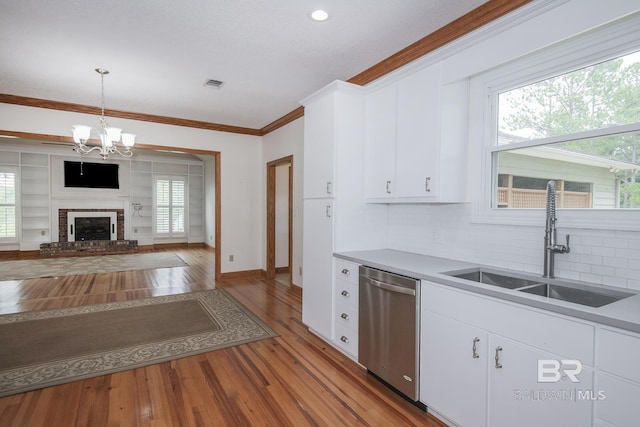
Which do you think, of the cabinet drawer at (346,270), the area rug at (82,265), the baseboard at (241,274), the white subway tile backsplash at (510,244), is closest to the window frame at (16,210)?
the area rug at (82,265)

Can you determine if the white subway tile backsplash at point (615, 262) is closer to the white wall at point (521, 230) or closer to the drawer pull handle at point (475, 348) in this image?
the white wall at point (521, 230)

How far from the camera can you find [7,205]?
8062 mm

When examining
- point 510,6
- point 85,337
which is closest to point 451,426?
point 510,6

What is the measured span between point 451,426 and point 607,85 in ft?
7.26

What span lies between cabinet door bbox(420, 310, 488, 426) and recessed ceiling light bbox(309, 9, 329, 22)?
7.29ft

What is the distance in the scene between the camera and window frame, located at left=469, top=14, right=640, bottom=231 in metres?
1.75

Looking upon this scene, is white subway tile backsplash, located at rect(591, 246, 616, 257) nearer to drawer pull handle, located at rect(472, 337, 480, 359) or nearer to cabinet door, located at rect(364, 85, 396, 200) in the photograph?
drawer pull handle, located at rect(472, 337, 480, 359)

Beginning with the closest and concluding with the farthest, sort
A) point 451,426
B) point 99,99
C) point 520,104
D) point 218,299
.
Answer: point 451,426
point 520,104
point 99,99
point 218,299

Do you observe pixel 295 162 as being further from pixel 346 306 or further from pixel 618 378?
pixel 618 378

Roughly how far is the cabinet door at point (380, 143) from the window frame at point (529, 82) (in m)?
0.64

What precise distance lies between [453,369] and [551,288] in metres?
0.78

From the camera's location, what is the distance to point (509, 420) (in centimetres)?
164

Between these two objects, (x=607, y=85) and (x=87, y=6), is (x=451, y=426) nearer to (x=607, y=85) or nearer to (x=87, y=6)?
(x=607, y=85)

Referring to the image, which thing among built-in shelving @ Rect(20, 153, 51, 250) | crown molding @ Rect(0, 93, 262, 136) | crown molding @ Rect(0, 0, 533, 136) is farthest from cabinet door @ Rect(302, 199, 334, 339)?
built-in shelving @ Rect(20, 153, 51, 250)
